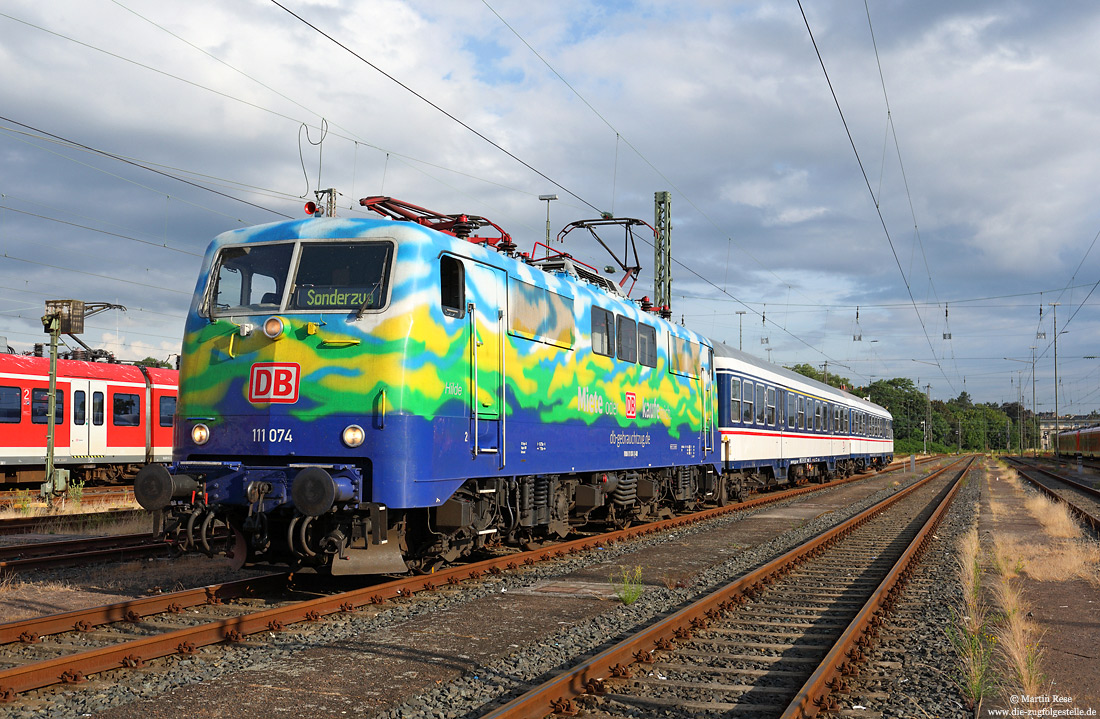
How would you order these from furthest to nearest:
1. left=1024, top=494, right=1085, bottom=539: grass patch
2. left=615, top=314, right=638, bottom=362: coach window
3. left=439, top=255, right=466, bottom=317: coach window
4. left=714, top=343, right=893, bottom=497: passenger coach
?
left=714, top=343, right=893, bottom=497: passenger coach < left=1024, top=494, right=1085, bottom=539: grass patch < left=615, top=314, right=638, bottom=362: coach window < left=439, top=255, right=466, bottom=317: coach window

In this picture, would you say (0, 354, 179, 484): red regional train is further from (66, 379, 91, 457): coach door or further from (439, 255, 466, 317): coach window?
(439, 255, 466, 317): coach window

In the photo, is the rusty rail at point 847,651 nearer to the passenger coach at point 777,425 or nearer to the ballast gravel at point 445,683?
the ballast gravel at point 445,683

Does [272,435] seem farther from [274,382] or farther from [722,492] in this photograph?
[722,492]

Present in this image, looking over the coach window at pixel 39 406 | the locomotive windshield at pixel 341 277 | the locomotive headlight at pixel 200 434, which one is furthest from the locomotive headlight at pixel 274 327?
the coach window at pixel 39 406

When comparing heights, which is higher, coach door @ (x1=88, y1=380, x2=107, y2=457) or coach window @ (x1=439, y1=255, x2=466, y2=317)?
coach window @ (x1=439, y1=255, x2=466, y2=317)

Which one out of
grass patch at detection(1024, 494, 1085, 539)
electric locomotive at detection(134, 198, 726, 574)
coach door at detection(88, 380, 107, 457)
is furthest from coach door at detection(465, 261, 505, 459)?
coach door at detection(88, 380, 107, 457)

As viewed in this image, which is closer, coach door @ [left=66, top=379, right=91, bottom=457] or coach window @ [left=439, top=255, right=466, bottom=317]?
coach window @ [left=439, top=255, right=466, bottom=317]

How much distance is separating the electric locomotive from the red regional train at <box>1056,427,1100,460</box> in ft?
206

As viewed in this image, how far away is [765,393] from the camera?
78.4ft

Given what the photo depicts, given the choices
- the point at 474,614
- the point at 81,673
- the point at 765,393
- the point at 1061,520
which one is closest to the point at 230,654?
the point at 81,673

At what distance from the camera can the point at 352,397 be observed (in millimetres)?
8086

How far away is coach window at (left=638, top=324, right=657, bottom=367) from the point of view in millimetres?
14062

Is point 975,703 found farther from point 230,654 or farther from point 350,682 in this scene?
point 230,654

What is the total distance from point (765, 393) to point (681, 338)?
8487 mm
